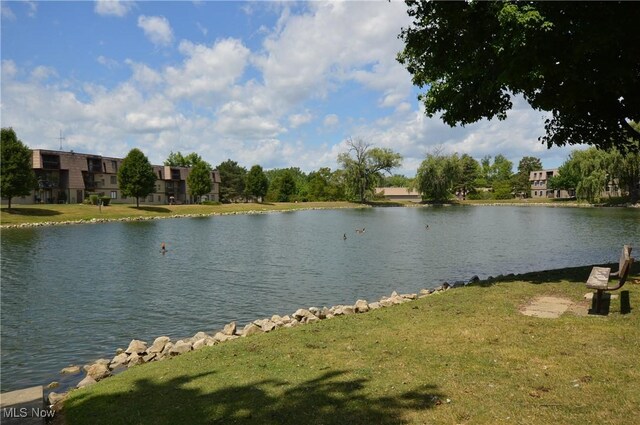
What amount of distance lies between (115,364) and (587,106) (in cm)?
1762

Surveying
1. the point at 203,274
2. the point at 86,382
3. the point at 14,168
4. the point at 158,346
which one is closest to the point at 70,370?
the point at 86,382

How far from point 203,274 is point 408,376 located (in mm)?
19662

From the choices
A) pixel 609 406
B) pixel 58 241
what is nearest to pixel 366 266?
pixel 609 406

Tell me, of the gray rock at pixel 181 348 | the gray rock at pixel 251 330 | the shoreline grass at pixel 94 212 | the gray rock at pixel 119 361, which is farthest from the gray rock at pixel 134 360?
the shoreline grass at pixel 94 212

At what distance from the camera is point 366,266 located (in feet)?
87.7

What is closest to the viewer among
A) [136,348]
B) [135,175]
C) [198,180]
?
[136,348]

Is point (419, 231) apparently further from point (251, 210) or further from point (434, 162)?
point (434, 162)

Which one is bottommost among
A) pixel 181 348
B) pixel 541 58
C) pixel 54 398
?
pixel 54 398

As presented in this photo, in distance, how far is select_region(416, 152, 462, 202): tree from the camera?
381 ft

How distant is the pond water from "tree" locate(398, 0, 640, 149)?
845cm

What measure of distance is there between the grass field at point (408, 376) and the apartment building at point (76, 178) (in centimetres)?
8761

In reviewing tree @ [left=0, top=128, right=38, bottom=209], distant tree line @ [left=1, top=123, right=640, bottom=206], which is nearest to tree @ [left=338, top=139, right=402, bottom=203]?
distant tree line @ [left=1, top=123, right=640, bottom=206]

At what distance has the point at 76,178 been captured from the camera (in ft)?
301

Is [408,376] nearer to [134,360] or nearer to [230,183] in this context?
[134,360]
